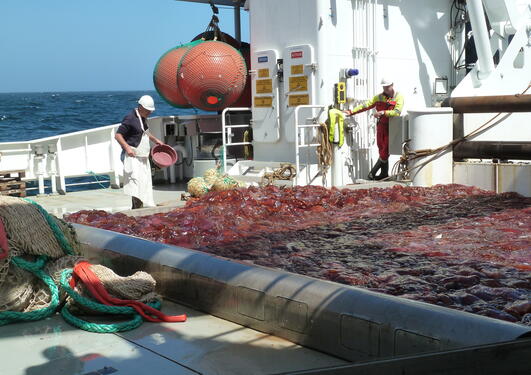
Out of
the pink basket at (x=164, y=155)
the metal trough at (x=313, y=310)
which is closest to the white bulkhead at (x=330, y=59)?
the pink basket at (x=164, y=155)

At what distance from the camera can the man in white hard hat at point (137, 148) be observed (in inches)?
386

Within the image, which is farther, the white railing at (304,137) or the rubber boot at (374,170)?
the rubber boot at (374,170)

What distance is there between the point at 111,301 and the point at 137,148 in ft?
17.1

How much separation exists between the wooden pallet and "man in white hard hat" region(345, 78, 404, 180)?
238 inches

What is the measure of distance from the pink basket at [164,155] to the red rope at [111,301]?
571cm

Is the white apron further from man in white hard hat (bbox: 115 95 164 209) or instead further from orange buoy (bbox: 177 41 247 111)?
orange buoy (bbox: 177 41 247 111)

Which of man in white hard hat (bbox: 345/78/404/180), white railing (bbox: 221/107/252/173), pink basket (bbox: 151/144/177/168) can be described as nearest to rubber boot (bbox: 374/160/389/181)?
man in white hard hat (bbox: 345/78/404/180)

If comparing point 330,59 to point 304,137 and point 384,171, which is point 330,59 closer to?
point 304,137

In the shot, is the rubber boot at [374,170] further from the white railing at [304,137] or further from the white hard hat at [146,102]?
the white hard hat at [146,102]

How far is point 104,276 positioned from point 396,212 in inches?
202

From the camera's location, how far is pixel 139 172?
392 inches

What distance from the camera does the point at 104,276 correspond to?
5.07 metres

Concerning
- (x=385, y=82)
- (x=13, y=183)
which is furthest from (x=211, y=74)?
(x=13, y=183)

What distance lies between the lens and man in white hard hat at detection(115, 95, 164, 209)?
9.81m
